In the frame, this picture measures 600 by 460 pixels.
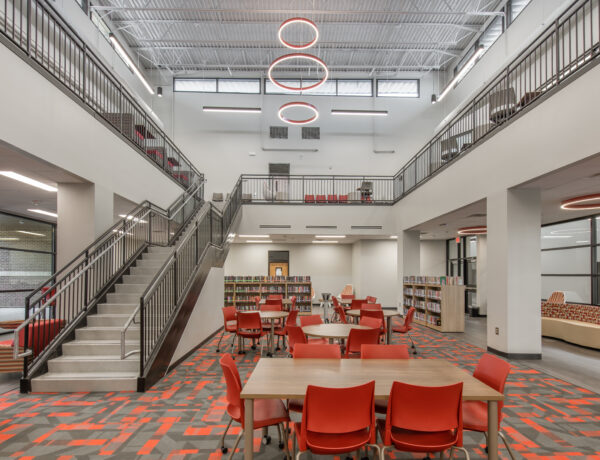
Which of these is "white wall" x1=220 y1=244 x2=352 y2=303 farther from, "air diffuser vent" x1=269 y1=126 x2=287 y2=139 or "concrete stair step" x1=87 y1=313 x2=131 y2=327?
"concrete stair step" x1=87 y1=313 x2=131 y2=327

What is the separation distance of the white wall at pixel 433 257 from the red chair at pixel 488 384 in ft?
42.4

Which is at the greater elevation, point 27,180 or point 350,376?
point 27,180

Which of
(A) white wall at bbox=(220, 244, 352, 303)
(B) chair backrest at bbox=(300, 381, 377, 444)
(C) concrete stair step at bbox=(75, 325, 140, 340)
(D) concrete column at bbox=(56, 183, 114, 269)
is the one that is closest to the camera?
(B) chair backrest at bbox=(300, 381, 377, 444)

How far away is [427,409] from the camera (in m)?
2.34

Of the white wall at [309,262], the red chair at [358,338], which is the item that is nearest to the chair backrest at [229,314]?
the red chair at [358,338]

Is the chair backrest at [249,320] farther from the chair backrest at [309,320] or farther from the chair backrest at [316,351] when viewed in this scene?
the chair backrest at [316,351]

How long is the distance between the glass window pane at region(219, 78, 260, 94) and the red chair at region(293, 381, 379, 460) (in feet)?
51.6

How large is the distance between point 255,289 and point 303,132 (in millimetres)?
7342

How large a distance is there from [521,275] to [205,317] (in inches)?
236

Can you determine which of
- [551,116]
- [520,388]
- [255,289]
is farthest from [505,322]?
[255,289]

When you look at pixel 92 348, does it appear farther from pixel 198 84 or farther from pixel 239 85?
pixel 198 84

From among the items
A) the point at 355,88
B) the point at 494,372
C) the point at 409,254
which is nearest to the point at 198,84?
the point at 355,88

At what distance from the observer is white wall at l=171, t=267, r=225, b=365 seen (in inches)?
241

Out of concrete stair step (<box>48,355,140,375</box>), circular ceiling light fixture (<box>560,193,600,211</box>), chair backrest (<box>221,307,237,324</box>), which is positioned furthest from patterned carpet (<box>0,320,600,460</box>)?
circular ceiling light fixture (<box>560,193,600,211</box>)
